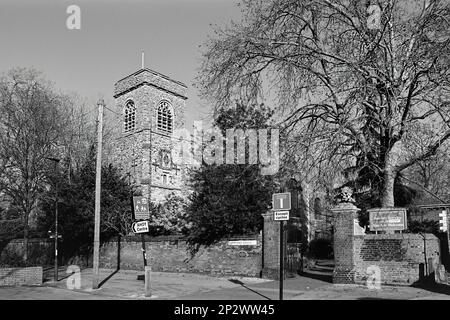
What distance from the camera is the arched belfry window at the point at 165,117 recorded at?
45188mm

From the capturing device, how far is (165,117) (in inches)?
1801

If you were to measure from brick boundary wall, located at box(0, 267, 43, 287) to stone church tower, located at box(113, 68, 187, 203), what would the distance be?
2097 centimetres

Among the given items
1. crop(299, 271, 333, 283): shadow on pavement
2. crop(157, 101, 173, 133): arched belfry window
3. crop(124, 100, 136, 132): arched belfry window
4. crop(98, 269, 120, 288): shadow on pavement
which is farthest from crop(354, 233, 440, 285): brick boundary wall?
crop(124, 100, 136, 132): arched belfry window

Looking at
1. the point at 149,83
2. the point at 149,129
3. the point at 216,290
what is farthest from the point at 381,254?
the point at 149,83

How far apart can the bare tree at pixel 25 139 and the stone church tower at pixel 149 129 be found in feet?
41.1

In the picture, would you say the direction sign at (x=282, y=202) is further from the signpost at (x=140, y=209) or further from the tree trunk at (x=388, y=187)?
the tree trunk at (x=388, y=187)

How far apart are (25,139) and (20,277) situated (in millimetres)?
10503

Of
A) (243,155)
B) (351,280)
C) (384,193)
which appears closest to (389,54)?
(384,193)

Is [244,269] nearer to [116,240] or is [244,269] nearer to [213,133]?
[213,133]

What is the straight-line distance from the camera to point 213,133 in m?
22.4

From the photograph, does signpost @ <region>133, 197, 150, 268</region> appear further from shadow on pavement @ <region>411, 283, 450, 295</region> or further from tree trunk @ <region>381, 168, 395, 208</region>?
tree trunk @ <region>381, 168, 395, 208</region>

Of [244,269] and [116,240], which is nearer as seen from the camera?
[244,269]

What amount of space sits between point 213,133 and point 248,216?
463 cm

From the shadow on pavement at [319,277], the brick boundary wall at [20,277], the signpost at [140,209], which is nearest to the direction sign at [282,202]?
the signpost at [140,209]
